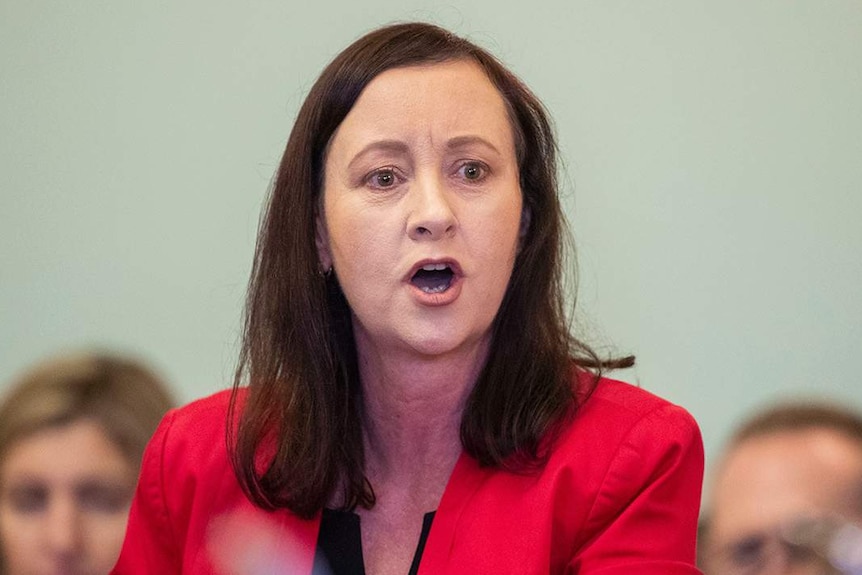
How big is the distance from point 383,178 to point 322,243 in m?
0.18

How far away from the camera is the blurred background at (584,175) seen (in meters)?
2.39

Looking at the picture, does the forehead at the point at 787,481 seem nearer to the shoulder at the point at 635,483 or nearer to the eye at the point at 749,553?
the eye at the point at 749,553

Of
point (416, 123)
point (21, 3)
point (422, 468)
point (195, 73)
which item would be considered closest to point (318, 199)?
point (416, 123)

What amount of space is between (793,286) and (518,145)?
2.58ft

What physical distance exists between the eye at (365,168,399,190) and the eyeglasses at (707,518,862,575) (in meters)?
0.92

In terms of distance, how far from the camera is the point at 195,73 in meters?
→ 2.65

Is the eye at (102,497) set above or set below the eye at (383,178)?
below

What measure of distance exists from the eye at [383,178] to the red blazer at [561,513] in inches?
15.3

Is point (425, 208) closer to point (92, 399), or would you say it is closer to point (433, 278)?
point (433, 278)

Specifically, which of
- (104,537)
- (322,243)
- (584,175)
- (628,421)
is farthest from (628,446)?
(104,537)

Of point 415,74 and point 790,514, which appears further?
point 790,514

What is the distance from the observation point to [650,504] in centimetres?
160

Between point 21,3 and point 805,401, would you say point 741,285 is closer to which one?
point 805,401

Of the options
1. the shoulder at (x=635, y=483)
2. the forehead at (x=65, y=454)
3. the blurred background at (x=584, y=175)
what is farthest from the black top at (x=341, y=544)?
the forehead at (x=65, y=454)
